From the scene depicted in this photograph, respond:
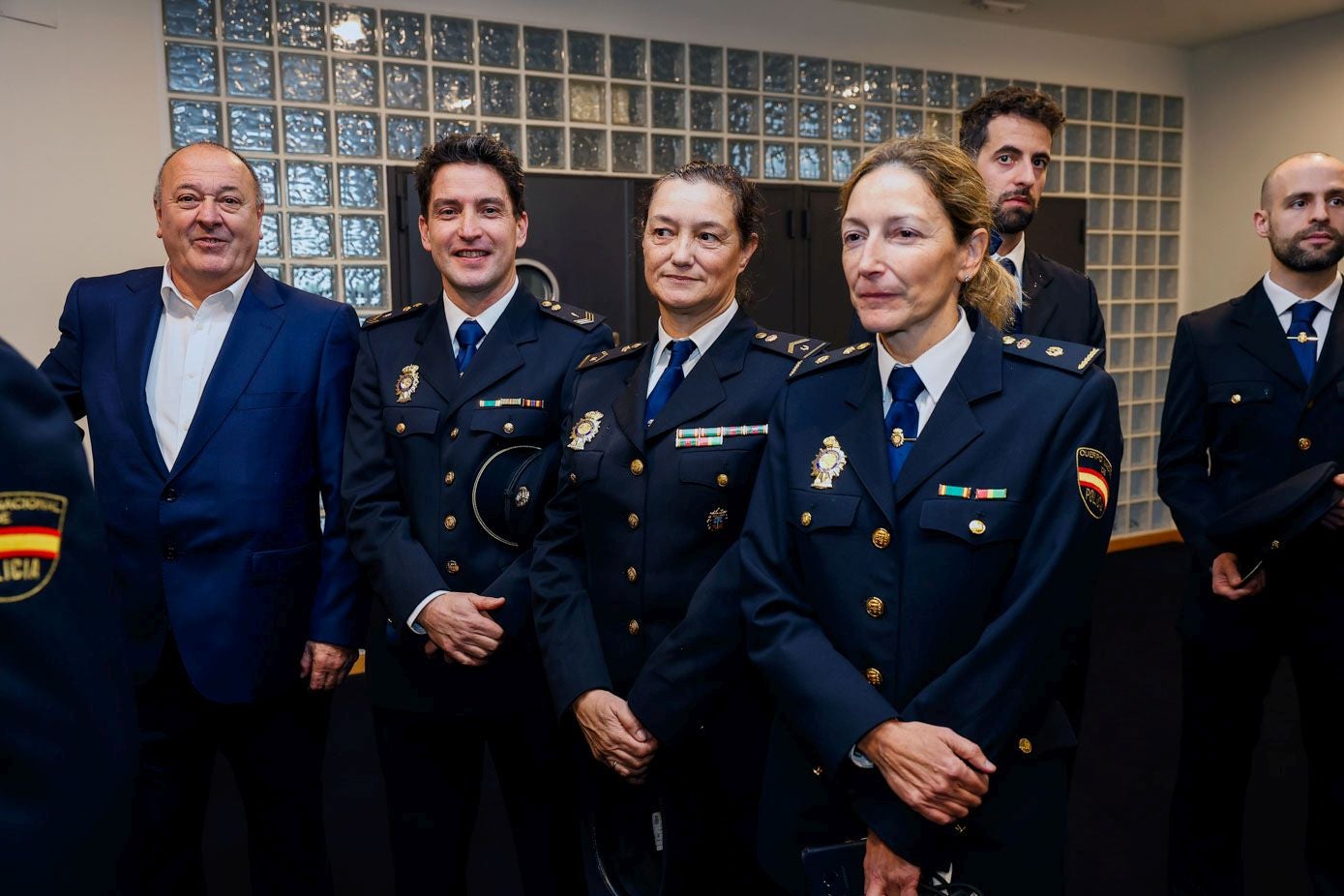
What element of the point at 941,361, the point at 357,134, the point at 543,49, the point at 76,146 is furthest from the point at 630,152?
→ the point at 941,361

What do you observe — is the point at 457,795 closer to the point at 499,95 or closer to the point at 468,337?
the point at 468,337

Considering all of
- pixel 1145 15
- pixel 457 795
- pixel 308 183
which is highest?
pixel 1145 15

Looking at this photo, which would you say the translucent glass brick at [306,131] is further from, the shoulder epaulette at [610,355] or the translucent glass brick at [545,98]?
the shoulder epaulette at [610,355]

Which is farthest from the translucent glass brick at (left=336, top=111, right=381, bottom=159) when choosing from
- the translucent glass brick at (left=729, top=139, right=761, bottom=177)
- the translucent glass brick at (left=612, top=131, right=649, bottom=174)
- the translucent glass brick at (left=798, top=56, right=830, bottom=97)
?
the translucent glass brick at (left=798, top=56, right=830, bottom=97)

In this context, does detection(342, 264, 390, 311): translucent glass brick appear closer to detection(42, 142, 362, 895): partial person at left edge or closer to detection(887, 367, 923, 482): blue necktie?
detection(42, 142, 362, 895): partial person at left edge

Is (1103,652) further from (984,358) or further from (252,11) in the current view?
(252,11)

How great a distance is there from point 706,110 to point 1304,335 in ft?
9.61

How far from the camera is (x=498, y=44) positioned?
4188 millimetres

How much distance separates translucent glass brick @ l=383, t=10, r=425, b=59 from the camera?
399cm

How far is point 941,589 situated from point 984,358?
325mm

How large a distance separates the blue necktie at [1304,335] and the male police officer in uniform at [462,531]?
5.13 feet

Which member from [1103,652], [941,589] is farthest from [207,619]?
[1103,652]

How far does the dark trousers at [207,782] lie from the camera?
1.89 metres

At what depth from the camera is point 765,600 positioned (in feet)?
4.78
